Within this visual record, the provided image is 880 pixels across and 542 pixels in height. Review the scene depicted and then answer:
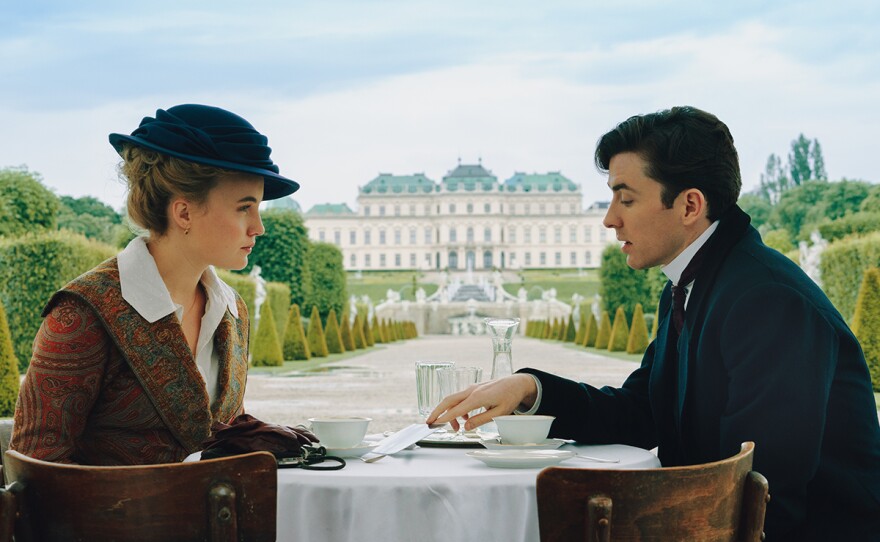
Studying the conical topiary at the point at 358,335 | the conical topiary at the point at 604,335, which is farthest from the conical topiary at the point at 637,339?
the conical topiary at the point at 358,335

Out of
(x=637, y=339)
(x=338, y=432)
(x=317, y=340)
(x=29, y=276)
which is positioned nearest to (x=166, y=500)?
(x=338, y=432)

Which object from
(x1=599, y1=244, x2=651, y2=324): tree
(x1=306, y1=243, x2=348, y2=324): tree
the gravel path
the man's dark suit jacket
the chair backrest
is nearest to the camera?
the chair backrest

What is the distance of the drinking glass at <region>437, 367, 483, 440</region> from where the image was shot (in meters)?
1.67

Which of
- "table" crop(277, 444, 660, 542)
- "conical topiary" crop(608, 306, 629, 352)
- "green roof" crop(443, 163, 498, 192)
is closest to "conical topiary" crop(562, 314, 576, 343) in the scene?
"conical topiary" crop(608, 306, 629, 352)

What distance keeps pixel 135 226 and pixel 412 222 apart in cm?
6114

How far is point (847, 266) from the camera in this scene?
11.9m

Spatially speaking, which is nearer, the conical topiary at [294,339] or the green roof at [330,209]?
the conical topiary at [294,339]

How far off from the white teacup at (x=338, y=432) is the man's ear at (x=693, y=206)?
63cm

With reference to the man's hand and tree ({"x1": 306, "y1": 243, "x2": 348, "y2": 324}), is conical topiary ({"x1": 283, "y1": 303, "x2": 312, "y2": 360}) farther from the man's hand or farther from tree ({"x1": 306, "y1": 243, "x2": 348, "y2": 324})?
the man's hand

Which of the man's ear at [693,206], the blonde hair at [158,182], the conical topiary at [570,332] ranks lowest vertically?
the conical topiary at [570,332]

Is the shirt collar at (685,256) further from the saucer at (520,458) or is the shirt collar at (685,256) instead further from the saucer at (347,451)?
the saucer at (347,451)

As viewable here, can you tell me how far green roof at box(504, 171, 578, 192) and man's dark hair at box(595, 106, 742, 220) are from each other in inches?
2460

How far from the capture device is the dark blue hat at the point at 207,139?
1680 mm

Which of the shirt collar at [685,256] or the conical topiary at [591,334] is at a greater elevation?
the shirt collar at [685,256]
